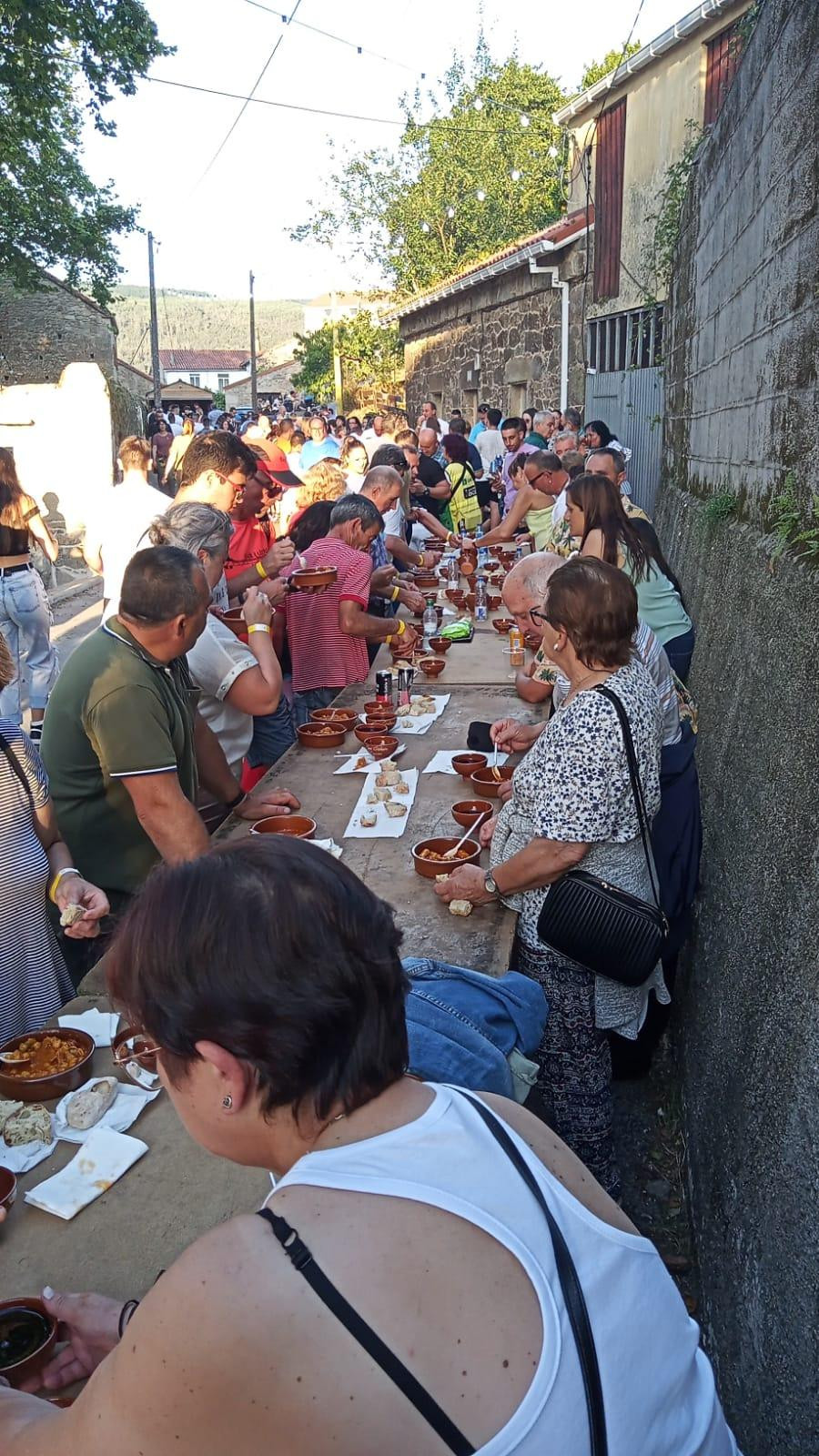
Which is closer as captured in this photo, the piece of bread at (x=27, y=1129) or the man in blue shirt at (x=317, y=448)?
the piece of bread at (x=27, y=1129)

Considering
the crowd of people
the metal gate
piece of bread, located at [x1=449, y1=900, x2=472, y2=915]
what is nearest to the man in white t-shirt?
the crowd of people

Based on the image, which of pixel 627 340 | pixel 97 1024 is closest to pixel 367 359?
pixel 627 340

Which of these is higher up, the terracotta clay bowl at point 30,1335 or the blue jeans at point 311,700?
the blue jeans at point 311,700

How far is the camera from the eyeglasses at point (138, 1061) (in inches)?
84.3

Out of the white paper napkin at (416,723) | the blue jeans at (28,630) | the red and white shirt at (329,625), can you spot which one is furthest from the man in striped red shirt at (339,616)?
the blue jeans at (28,630)

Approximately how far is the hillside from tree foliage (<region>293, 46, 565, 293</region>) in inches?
2753

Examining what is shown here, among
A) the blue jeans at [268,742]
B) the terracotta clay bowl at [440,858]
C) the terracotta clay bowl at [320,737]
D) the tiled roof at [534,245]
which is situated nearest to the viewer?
the terracotta clay bowl at [440,858]

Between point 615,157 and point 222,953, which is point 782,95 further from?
point 615,157

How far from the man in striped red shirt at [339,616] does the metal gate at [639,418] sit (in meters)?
5.90

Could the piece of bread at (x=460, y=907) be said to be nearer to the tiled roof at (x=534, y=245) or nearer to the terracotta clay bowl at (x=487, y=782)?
the terracotta clay bowl at (x=487, y=782)

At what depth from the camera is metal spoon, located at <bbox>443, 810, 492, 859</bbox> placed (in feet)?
10.4

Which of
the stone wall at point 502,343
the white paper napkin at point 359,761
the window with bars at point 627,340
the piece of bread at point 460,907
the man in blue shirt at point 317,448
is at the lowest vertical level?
the piece of bread at point 460,907

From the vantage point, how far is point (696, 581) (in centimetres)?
602

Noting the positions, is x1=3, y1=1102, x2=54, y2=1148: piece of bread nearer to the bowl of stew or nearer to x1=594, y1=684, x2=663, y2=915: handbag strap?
the bowl of stew
